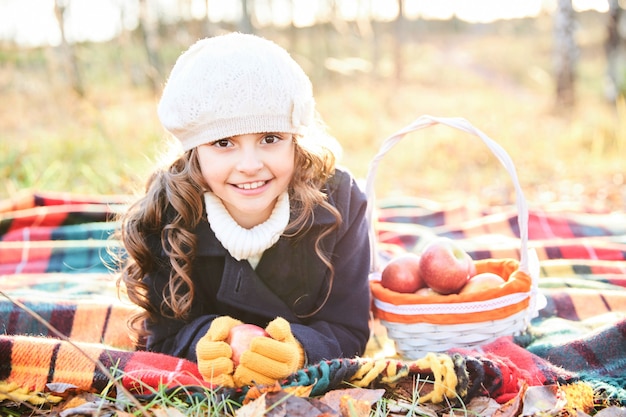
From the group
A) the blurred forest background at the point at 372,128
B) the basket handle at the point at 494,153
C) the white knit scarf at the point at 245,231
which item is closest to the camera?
the white knit scarf at the point at 245,231

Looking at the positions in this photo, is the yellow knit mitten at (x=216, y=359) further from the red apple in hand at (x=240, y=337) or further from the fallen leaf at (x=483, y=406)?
the fallen leaf at (x=483, y=406)

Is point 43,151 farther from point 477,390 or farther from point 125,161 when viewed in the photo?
point 477,390

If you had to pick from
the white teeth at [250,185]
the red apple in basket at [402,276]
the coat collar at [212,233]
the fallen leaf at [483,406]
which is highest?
the white teeth at [250,185]

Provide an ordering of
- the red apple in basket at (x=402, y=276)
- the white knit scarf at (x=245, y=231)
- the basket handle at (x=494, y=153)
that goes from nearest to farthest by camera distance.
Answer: the white knit scarf at (x=245, y=231) → the basket handle at (x=494, y=153) → the red apple in basket at (x=402, y=276)

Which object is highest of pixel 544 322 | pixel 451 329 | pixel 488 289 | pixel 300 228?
pixel 300 228

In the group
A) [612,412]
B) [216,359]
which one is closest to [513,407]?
[612,412]

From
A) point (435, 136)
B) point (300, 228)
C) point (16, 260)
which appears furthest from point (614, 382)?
point (435, 136)

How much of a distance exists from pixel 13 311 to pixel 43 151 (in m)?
3.52

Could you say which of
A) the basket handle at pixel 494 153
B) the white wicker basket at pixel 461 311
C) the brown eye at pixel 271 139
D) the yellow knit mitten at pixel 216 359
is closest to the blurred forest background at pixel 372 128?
the basket handle at pixel 494 153

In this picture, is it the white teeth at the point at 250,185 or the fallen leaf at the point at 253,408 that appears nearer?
the fallen leaf at the point at 253,408

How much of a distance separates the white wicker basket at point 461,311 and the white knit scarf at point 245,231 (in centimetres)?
48

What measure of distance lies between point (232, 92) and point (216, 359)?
2.66 ft

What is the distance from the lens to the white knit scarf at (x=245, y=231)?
1932mm

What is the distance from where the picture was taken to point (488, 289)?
6.47ft
